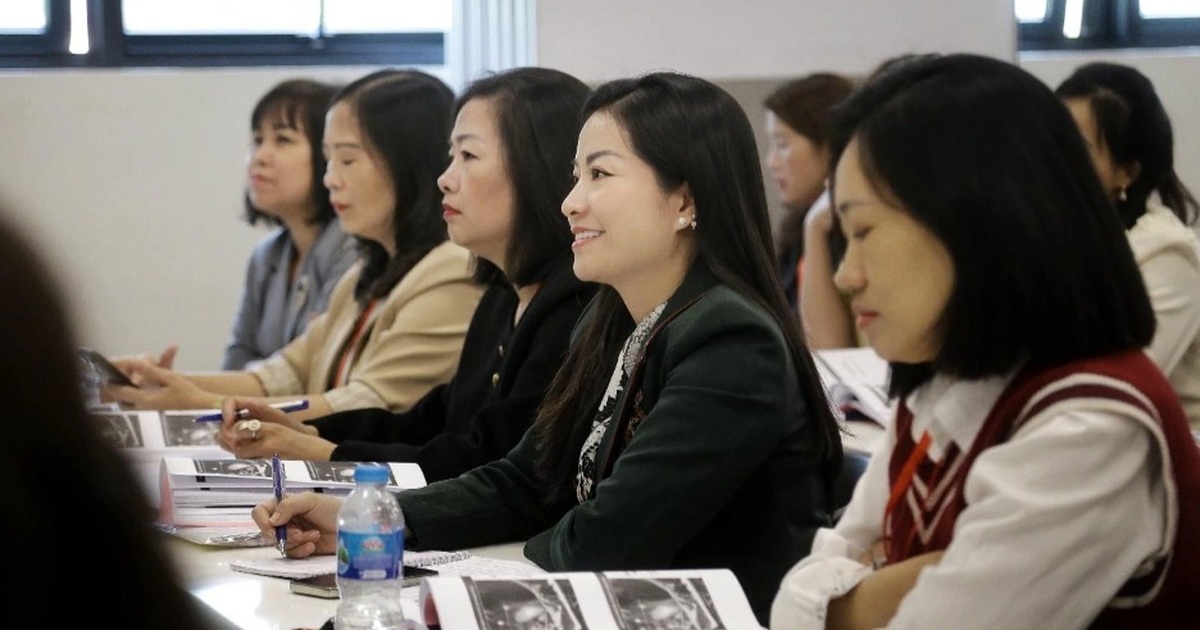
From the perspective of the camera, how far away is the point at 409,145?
3.63 metres

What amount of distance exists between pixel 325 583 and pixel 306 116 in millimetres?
2542

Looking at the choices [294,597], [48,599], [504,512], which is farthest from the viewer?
[504,512]

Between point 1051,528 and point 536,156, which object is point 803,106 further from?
point 1051,528

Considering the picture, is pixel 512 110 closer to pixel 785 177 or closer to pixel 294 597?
pixel 294 597

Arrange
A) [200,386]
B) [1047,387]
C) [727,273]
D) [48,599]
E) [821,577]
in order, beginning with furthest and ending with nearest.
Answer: [200,386], [727,273], [821,577], [1047,387], [48,599]

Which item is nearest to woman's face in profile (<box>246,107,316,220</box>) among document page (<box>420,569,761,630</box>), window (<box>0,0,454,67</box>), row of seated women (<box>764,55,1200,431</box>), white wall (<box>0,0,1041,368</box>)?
white wall (<box>0,0,1041,368</box>)

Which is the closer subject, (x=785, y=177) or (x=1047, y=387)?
(x=1047, y=387)

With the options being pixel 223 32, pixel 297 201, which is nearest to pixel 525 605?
pixel 297 201

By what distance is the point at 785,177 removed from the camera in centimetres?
Result: 498

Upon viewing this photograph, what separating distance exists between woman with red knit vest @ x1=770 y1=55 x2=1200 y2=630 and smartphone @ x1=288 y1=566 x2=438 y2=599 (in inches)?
26.5

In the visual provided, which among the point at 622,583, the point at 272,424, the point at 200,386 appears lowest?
the point at 200,386

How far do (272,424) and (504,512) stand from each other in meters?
0.66

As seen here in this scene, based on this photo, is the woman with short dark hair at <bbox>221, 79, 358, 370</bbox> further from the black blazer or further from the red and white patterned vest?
the red and white patterned vest

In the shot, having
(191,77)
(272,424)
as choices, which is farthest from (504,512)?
(191,77)
